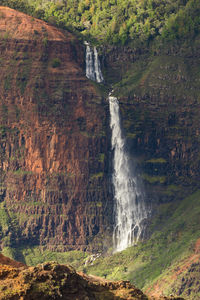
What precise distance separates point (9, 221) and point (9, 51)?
14.2m

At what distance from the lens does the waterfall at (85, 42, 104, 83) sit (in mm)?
82750

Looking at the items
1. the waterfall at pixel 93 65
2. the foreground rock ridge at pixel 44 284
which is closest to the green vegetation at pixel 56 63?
the waterfall at pixel 93 65

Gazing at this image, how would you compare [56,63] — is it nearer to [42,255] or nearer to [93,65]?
[93,65]

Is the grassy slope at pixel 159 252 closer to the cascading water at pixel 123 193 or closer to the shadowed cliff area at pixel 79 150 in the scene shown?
the shadowed cliff area at pixel 79 150

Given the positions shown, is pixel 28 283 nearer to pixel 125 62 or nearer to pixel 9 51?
pixel 9 51

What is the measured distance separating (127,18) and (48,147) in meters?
18.9

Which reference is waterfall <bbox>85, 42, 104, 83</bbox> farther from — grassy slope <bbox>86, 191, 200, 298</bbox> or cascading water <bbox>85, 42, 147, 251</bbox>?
grassy slope <bbox>86, 191, 200, 298</bbox>

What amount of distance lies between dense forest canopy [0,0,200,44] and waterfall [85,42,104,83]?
10.2 feet

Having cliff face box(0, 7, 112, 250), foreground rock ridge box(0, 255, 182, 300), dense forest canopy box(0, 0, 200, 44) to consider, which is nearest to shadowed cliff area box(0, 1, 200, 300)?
cliff face box(0, 7, 112, 250)

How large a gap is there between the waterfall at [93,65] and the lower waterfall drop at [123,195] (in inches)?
189

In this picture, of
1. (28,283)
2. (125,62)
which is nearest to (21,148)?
(125,62)

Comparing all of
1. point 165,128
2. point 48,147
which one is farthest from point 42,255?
point 165,128

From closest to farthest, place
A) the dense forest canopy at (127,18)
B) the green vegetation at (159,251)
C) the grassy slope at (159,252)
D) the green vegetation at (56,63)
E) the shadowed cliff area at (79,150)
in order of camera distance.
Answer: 1. the grassy slope at (159,252)
2. the green vegetation at (159,251)
3. the shadowed cliff area at (79,150)
4. the green vegetation at (56,63)
5. the dense forest canopy at (127,18)

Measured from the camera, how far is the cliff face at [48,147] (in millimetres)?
74312
